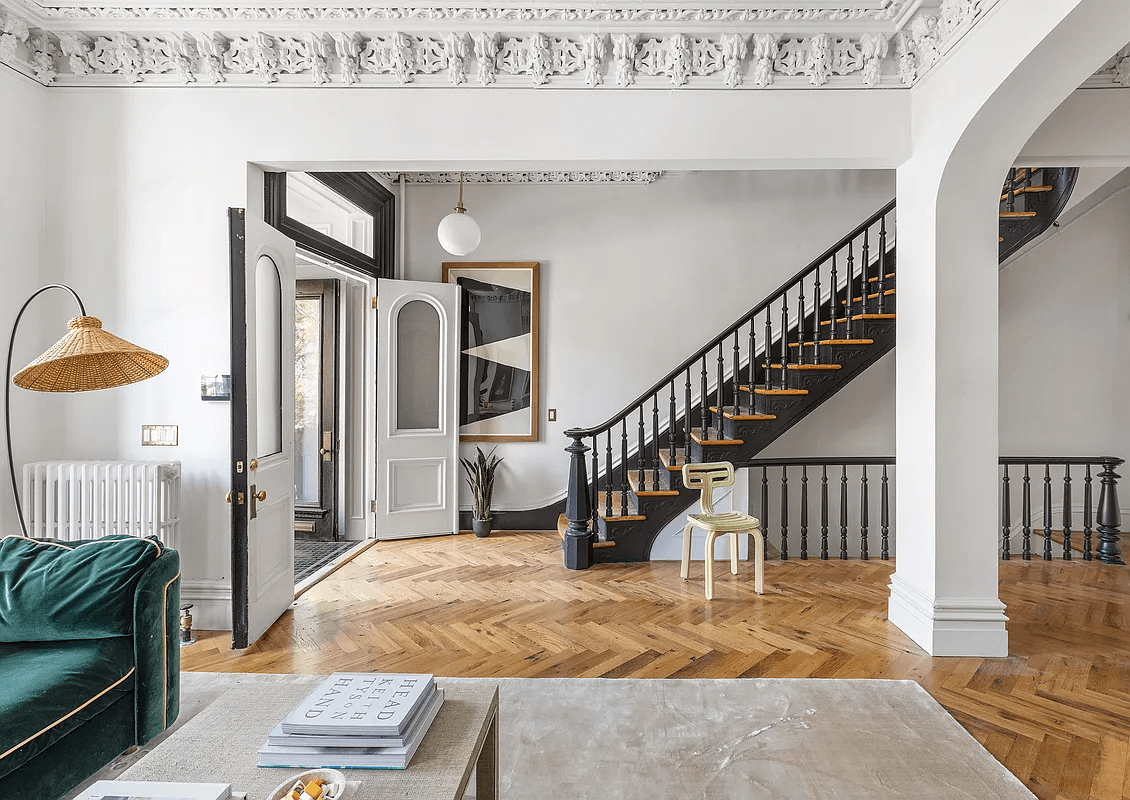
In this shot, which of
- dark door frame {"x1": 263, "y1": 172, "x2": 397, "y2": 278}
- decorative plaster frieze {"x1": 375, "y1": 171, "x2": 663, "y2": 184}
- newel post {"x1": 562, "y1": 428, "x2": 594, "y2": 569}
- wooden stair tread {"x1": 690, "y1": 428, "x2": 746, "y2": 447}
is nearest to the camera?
dark door frame {"x1": 263, "y1": 172, "x2": 397, "y2": 278}

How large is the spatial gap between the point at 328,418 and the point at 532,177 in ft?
9.39

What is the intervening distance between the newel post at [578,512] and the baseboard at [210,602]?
228cm

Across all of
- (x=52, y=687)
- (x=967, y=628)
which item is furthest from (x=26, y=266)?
(x=967, y=628)

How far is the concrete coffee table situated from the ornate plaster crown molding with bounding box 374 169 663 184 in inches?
194

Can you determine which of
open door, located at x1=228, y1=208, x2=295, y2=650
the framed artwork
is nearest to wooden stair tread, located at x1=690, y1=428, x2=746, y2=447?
the framed artwork

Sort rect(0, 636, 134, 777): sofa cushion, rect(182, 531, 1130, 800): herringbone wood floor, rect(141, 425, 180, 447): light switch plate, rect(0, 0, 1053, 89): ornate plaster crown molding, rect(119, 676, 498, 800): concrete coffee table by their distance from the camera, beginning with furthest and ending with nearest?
rect(141, 425, 180, 447): light switch plate < rect(0, 0, 1053, 89): ornate plaster crown molding < rect(182, 531, 1130, 800): herringbone wood floor < rect(0, 636, 134, 777): sofa cushion < rect(119, 676, 498, 800): concrete coffee table

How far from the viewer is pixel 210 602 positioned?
356 cm

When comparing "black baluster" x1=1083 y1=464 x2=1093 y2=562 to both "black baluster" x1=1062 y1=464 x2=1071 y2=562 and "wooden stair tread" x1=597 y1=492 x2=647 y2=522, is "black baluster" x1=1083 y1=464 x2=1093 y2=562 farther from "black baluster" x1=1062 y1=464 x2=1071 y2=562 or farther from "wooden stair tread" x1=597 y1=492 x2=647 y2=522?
"wooden stair tread" x1=597 y1=492 x2=647 y2=522

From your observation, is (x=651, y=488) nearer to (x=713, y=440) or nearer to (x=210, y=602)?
(x=713, y=440)

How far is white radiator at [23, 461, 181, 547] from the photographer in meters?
3.29

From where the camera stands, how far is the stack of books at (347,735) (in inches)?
57.6

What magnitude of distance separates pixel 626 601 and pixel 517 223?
3.66 meters

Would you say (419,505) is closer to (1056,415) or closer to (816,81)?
(816,81)

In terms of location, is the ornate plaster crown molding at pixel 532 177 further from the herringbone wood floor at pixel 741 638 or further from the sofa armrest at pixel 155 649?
the sofa armrest at pixel 155 649
